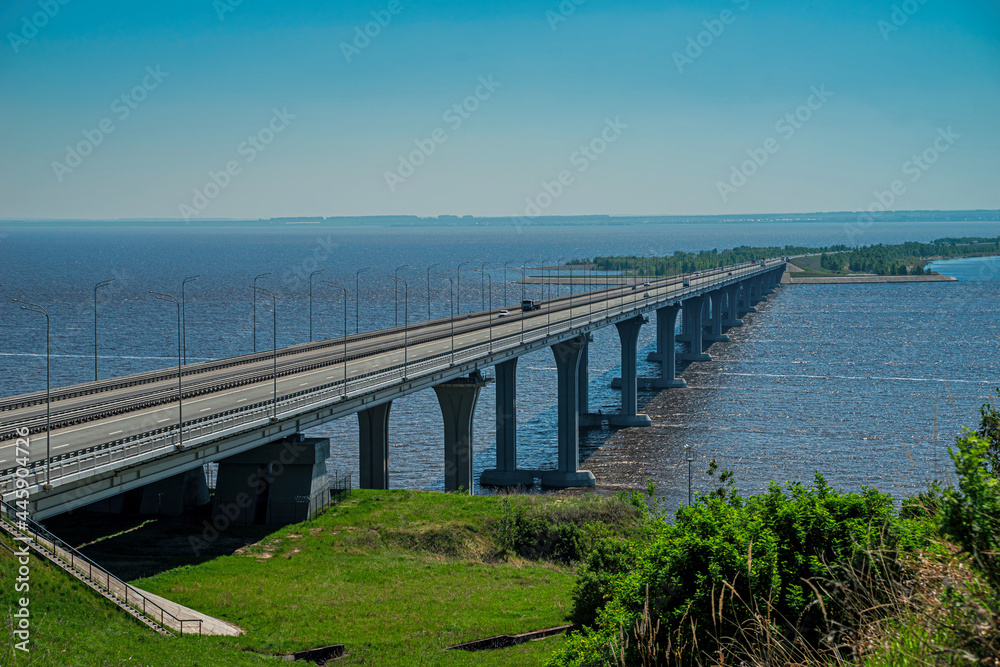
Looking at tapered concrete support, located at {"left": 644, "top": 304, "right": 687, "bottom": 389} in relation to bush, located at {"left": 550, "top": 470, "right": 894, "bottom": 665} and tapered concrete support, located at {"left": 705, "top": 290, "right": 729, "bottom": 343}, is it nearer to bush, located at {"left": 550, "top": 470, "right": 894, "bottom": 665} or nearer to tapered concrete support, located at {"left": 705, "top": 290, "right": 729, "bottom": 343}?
tapered concrete support, located at {"left": 705, "top": 290, "right": 729, "bottom": 343}

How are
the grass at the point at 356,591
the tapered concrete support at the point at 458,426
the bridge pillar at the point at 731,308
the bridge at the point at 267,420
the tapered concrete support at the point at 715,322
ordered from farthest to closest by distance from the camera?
the bridge pillar at the point at 731,308, the tapered concrete support at the point at 715,322, the tapered concrete support at the point at 458,426, the bridge at the point at 267,420, the grass at the point at 356,591

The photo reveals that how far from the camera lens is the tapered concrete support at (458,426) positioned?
64438mm

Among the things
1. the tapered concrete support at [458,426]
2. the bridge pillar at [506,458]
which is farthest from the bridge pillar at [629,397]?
the tapered concrete support at [458,426]

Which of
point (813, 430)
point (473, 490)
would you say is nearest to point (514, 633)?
point (473, 490)

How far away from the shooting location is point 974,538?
31.8 ft

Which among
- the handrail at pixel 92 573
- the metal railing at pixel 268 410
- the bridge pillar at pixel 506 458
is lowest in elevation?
the bridge pillar at pixel 506 458

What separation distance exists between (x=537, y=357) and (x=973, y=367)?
54.3 metres

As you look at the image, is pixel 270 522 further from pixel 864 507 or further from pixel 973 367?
pixel 973 367

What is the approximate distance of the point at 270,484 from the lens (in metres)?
48.1

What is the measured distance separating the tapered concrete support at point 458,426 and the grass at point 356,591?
9467 mm

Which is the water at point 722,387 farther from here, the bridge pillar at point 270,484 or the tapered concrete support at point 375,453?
the bridge pillar at point 270,484

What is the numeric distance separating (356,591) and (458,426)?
2803 centimetres

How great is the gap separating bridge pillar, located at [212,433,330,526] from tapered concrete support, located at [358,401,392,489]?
1303 centimetres

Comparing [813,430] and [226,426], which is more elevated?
[226,426]
